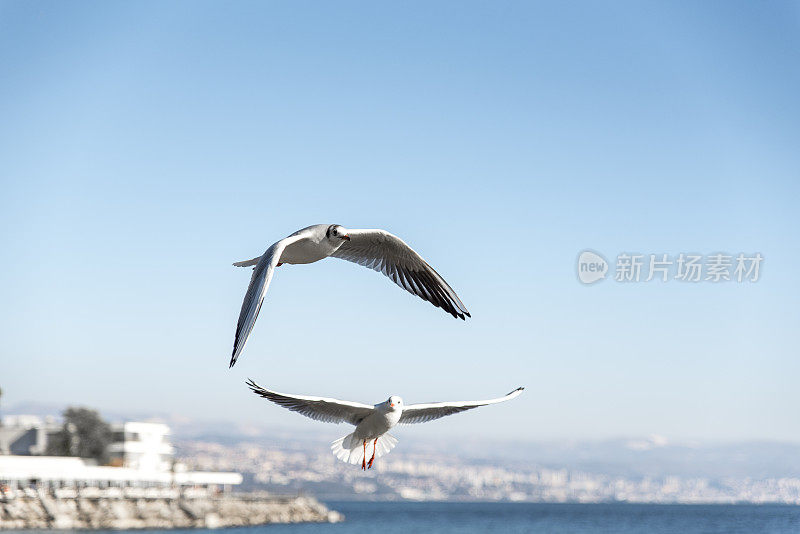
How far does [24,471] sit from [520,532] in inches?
2212

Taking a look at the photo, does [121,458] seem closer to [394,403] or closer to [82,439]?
[82,439]

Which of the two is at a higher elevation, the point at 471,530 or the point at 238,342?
the point at 238,342

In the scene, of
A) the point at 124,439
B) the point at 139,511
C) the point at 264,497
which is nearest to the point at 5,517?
the point at 139,511

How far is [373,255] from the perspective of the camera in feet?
36.3

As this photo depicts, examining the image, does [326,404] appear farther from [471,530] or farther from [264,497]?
[471,530]

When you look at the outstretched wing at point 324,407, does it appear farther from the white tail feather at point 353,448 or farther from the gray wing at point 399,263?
the gray wing at point 399,263

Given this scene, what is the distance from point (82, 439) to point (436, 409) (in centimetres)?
7543

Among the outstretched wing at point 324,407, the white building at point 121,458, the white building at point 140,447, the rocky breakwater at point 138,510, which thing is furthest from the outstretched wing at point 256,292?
the white building at point 140,447

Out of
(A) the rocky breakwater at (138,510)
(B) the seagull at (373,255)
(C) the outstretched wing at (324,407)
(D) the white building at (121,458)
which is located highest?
(B) the seagull at (373,255)

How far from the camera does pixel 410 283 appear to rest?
35.3 feet

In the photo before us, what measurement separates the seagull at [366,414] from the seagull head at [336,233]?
61.4 inches

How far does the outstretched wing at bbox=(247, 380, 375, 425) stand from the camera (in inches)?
378

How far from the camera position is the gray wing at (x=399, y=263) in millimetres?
10500

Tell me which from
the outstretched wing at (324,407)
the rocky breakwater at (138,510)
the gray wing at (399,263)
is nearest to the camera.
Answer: the outstretched wing at (324,407)
